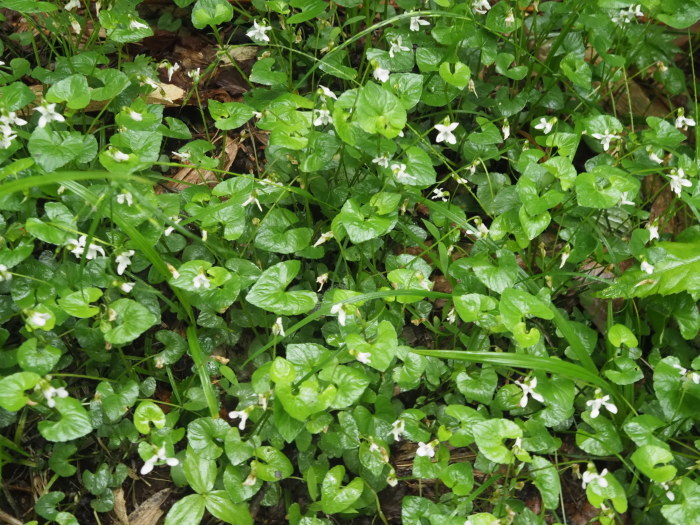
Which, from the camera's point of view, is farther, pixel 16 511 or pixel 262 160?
pixel 262 160

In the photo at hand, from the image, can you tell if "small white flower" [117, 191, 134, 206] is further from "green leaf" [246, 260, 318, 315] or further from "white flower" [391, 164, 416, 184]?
"white flower" [391, 164, 416, 184]

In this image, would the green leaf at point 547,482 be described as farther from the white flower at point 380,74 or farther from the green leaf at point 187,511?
the white flower at point 380,74

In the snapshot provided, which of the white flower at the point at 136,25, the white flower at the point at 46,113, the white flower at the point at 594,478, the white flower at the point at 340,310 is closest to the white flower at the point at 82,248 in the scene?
the white flower at the point at 46,113

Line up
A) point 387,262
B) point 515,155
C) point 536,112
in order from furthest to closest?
1. point 536,112
2. point 515,155
3. point 387,262

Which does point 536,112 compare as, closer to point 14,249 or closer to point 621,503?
point 621,503

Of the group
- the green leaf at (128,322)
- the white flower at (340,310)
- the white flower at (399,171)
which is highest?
the white flower at (399,171)

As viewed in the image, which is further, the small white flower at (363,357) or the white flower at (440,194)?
the white flower at (440,194)

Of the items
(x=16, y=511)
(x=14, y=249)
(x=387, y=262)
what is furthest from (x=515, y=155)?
(x=16, y=511)
